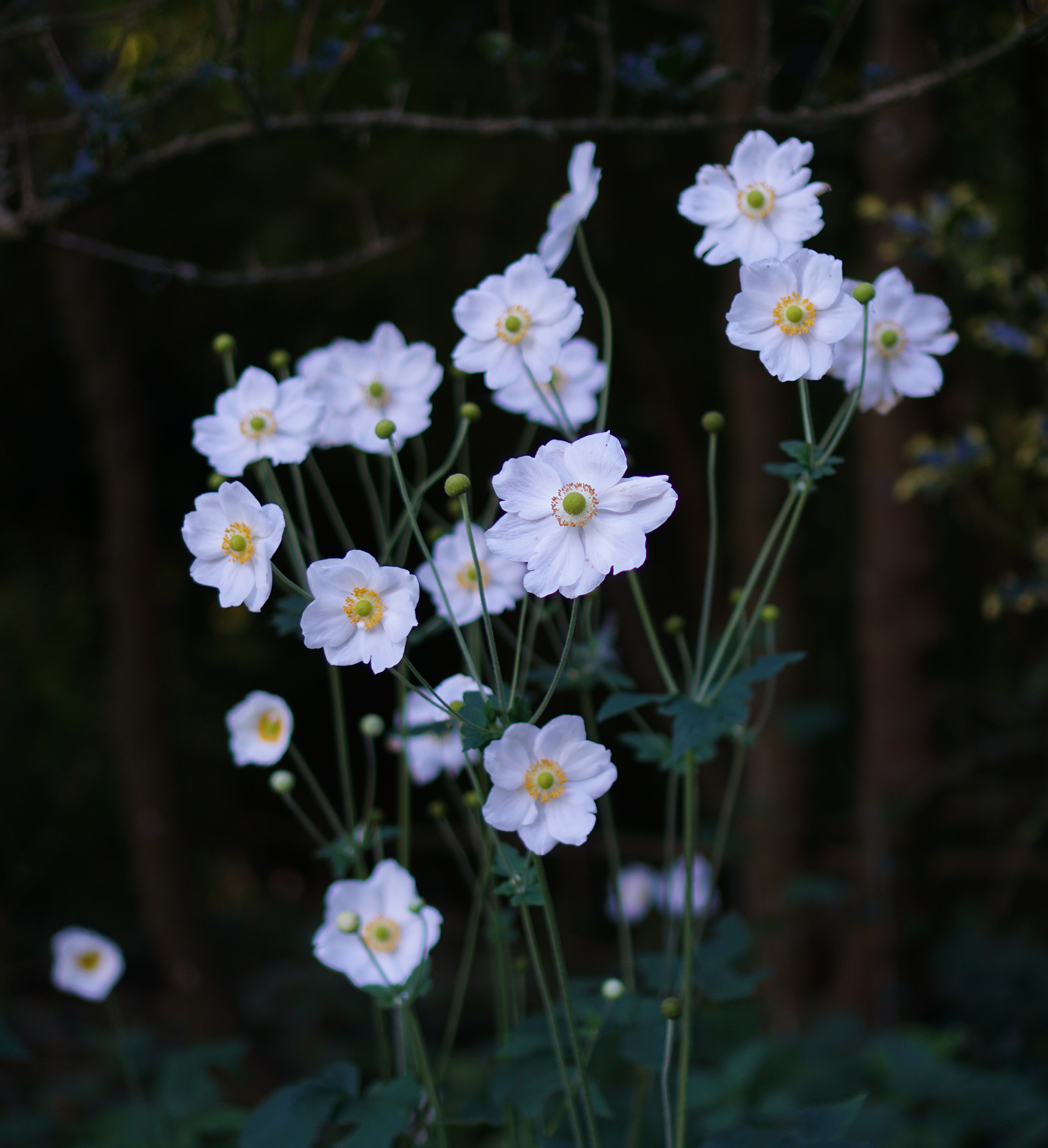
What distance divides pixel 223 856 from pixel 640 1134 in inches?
152

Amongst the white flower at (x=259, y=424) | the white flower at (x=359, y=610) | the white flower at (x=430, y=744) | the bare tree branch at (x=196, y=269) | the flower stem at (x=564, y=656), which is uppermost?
the bare tree branch at (x=196, y=269)

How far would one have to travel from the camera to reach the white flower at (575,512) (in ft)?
2.69

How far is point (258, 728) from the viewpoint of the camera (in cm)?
120

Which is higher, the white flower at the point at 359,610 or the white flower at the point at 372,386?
the white flower at the point at 372,386

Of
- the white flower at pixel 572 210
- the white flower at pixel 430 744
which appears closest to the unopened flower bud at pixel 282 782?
the white flower at pixel 430 744

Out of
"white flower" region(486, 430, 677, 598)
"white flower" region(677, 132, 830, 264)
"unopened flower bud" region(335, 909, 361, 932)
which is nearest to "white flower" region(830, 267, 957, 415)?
"white flower" region(677, 132, 830, 264)

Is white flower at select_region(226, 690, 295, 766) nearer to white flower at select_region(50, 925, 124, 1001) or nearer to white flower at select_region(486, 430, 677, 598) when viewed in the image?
white flower at select_region(486, 430, 677, 598)

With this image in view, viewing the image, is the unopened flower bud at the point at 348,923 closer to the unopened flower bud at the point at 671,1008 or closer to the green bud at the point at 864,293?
the unopened flower bud at the point at 671,1008

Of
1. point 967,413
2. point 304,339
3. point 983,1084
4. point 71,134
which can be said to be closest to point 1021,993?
point 983,1084

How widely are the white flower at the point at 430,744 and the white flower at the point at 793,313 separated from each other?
→ 44 cm

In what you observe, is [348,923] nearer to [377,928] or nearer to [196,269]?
[377,928]

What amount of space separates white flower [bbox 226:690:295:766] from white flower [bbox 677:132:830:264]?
0.66 meters

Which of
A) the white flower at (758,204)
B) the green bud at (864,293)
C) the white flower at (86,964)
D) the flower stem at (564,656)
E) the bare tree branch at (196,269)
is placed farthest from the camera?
the white flower at (86,964)

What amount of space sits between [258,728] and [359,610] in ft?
1.36
